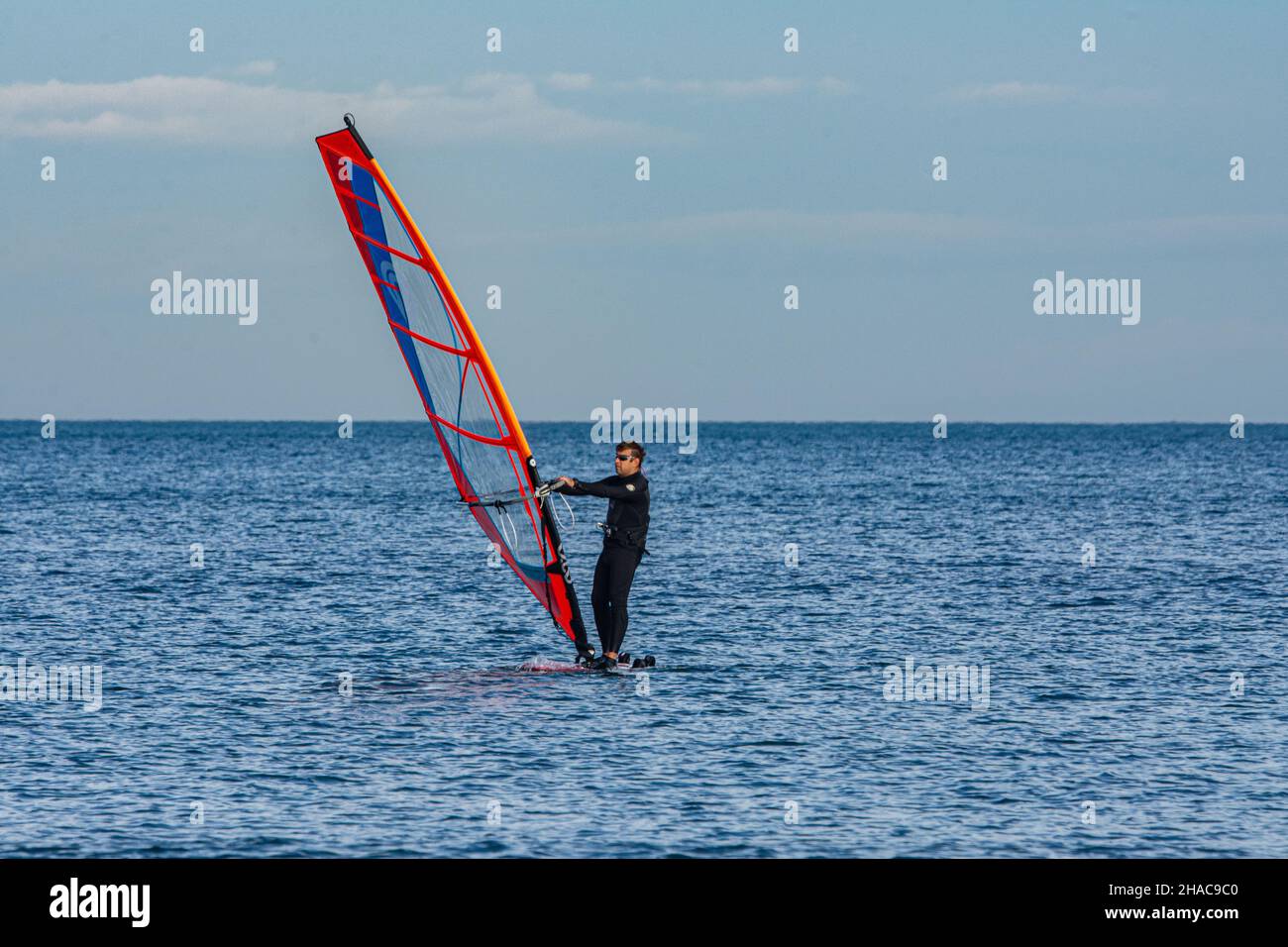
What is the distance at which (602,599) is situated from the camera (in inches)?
633

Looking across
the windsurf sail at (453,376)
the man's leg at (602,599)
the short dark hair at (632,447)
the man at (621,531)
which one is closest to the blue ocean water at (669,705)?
the man's leg at (602,599)

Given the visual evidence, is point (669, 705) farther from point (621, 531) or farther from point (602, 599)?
point (621, 531)

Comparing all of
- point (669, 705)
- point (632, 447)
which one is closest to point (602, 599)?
point (669, 705)

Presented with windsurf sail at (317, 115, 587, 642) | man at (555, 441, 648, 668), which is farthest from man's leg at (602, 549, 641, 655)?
windsurf sail at (317, 115, 587, 642)

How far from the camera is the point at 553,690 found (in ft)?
54.1

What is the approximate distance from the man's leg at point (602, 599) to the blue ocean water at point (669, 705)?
2.29 ft

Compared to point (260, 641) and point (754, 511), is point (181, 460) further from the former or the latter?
point (260, 641)

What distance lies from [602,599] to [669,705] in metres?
1.31

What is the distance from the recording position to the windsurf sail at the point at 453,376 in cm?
1602

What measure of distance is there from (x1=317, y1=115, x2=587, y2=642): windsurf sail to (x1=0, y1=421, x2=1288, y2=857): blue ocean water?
5.17 feet

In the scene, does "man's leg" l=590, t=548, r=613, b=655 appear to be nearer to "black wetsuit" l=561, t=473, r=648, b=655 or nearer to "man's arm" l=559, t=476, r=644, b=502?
"black wetsuit" l=561, t=473, r=648, b=655

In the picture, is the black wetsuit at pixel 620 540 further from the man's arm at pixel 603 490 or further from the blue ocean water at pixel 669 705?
the blue ocean water at pixel 669 705

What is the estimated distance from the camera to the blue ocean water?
11195 millimetres
